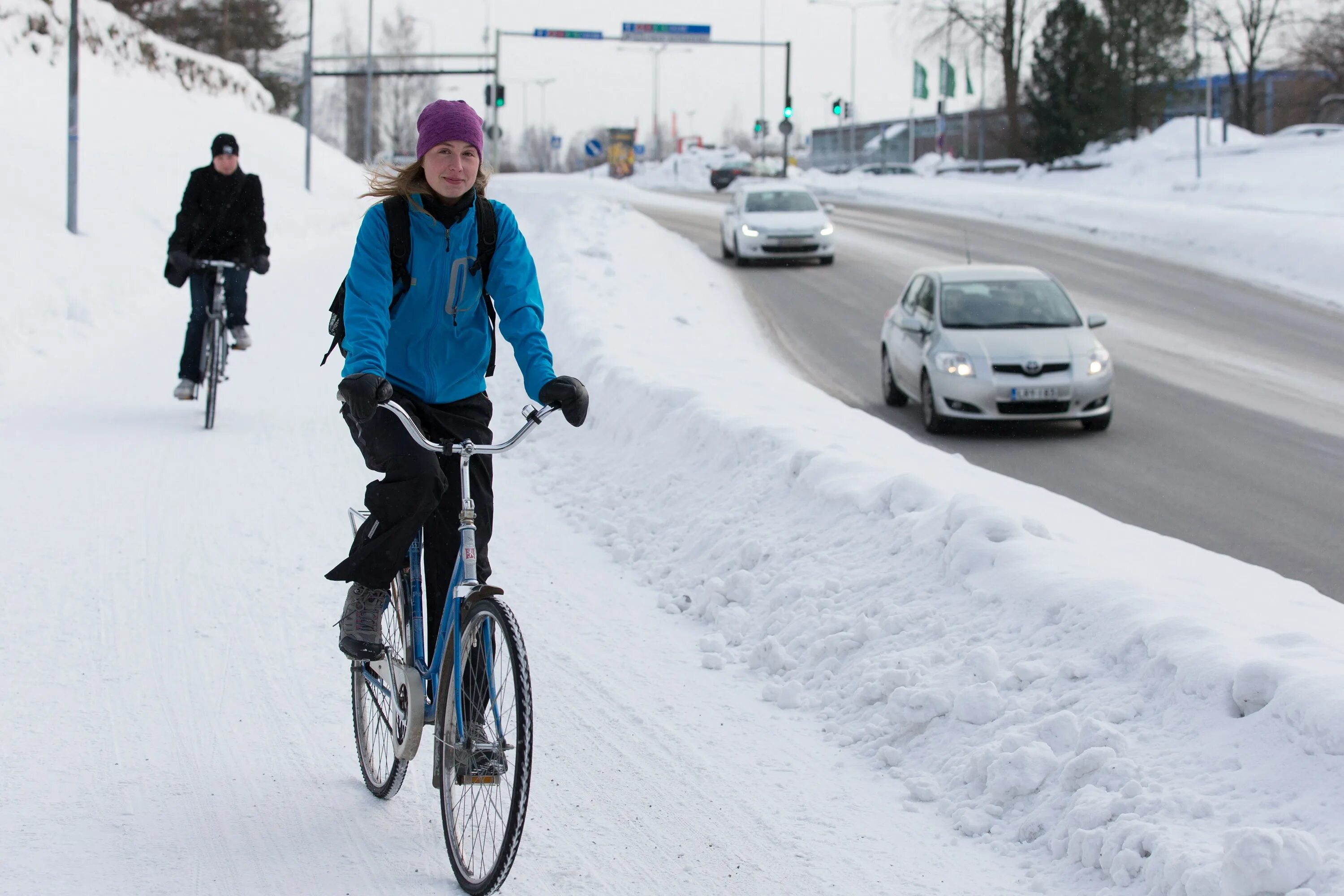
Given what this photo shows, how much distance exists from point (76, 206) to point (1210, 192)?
33118mm

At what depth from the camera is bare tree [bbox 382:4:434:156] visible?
90438 mm

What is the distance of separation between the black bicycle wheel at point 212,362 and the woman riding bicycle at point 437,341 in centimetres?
653

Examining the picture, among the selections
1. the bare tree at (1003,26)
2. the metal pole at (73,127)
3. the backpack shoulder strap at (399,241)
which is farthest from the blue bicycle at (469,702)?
the bare tree at (1003,26)

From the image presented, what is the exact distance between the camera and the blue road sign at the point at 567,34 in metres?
60.8

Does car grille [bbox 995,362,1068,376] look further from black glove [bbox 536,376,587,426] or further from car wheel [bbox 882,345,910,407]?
black glove [bbox 536,376,587,426]

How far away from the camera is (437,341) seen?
13.1ft

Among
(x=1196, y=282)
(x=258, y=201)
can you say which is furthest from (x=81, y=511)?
(x=1196, y=282)

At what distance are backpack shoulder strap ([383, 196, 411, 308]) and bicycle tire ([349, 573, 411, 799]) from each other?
0.86 m

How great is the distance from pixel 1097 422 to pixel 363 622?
9934 millimetres

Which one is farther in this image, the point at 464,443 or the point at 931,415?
the point at 931,415

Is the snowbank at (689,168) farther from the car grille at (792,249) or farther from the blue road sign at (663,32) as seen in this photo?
the car grille at (792,249)

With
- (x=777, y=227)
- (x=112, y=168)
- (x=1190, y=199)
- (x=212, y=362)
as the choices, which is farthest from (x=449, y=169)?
→ (x=1190, y=199)

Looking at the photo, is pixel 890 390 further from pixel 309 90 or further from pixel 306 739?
pixel 309 90

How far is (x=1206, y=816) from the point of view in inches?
148
